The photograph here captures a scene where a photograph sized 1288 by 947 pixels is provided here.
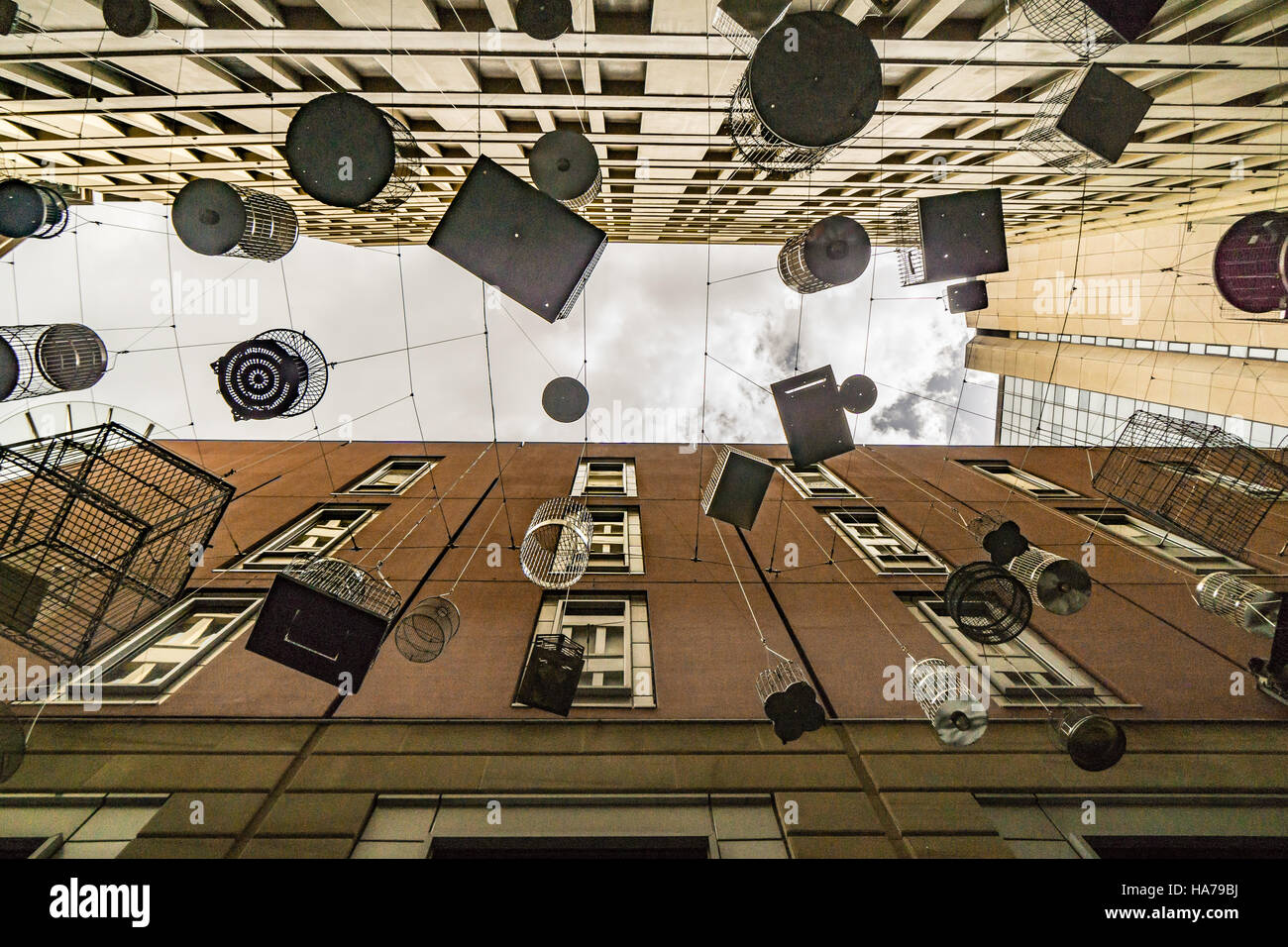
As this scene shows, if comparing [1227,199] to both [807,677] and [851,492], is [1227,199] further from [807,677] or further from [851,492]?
[807,677]

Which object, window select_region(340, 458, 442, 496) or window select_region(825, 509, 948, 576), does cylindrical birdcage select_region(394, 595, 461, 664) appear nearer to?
window select_region(340, 458, 442, 496)

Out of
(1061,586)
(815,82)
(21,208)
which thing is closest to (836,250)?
(815,82)

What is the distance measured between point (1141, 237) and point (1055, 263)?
4299mm

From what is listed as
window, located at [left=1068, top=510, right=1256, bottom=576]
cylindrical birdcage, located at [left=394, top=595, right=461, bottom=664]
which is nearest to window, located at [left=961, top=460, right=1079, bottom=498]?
window, located at [left=1068, top=510, right=1256, bottom=576]

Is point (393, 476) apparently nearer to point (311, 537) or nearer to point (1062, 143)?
point (311, 537)

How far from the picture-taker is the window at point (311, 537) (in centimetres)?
1081

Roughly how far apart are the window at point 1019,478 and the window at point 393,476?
17296 millimetres

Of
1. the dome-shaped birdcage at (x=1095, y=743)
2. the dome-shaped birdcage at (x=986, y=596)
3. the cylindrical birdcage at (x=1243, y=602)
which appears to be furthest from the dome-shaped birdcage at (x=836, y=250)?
the cylindrical birdcage at (x=1243, y=602)

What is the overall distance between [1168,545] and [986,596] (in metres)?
10.3

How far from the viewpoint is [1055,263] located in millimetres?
21641

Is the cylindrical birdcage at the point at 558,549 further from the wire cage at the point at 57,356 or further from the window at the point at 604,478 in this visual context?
the wire cage at the point at 57,356

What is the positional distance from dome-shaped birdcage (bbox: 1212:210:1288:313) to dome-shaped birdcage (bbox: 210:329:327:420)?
1071cm

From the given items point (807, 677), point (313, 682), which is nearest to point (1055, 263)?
point (807, 677)

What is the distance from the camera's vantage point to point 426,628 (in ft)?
27.4
